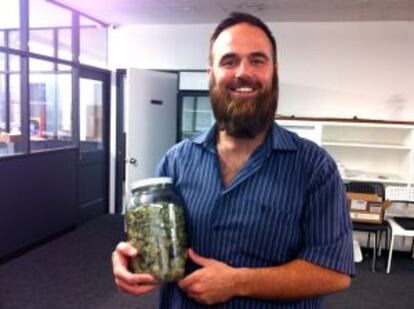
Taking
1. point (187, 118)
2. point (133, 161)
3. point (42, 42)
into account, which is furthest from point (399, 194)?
point (42, 42)

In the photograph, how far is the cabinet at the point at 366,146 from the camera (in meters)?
4.25

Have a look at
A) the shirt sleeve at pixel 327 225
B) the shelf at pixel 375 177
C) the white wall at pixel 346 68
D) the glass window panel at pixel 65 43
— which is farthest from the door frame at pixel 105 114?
the shirt sleeve at pixel 327 225

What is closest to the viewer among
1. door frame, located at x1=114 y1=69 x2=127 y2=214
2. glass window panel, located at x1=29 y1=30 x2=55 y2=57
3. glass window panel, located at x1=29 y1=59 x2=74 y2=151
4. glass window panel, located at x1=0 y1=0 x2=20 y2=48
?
glass window panel, located at x1=0 y1=0 x2=20 y2=48

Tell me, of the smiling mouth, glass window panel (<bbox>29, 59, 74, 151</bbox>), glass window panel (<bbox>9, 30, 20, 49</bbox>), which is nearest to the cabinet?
glass window panel (<bbox>29, 59, 74, 151</bbox>)

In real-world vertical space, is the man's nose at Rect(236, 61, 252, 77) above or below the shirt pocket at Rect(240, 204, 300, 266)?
above

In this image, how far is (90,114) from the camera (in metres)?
5.20

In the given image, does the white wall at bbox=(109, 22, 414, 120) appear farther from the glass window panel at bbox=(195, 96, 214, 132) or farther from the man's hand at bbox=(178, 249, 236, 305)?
the man's hand at bbox=(178, 249, 236, 305)

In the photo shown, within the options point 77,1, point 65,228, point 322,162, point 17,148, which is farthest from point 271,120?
point 65,228

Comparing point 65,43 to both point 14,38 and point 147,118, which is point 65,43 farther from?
point 147,118

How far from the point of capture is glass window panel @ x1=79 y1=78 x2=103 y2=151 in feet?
16.6

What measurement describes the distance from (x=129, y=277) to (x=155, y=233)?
0.37ft

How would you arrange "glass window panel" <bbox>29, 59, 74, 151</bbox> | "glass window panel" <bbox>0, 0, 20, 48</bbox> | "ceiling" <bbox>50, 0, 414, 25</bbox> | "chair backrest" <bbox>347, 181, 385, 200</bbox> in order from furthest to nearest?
"glass window panel" <bbox>29, 59, 74, 151</bbox> < "chair backrest" <bbox>347, 181, 385, 200</bbox> < "ceiling" <bbox>50, 0, 414, 25</bbox> < "glass window panel" <bbox>0, 0, 20, 48</bbox>

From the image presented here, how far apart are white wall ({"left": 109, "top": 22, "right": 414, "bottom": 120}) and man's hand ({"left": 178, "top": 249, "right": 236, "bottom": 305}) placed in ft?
13.7

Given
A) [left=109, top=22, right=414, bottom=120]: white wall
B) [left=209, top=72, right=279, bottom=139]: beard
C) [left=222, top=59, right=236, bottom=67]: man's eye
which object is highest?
[left=109, top=22, right=414, bottom=120]: white wall
